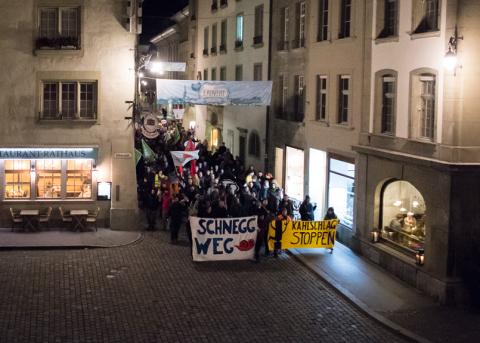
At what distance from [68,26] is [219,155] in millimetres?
13222

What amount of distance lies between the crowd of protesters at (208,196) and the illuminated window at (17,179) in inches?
170

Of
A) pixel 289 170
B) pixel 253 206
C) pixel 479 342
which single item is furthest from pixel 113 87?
pixel 479 342

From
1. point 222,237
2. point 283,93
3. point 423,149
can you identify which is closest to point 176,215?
point 222,237

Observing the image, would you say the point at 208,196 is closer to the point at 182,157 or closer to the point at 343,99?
the point at 182,157

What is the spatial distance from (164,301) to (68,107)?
1135 cm

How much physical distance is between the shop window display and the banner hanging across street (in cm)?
816

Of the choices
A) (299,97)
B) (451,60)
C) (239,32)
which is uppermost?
(239,32)

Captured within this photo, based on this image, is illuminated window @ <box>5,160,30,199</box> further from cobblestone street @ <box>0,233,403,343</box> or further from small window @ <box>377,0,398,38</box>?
small window @ <box>377,0,398,38</box>

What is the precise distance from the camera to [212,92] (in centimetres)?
3022

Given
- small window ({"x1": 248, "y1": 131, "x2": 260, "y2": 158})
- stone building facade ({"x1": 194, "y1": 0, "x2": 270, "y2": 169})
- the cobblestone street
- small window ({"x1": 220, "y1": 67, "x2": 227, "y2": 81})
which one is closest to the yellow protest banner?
the cobblestone street

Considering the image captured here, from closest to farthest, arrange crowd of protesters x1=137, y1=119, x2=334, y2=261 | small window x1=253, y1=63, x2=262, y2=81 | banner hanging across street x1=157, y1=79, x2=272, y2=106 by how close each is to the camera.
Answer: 1. crowd of protesters x1=137, y1=119, x2=334, y2=261
2. banner hanging across street x1=157, y1=79, x2=272, y2=106
3. small window x1=253, y1=63, x2=262, y2=81

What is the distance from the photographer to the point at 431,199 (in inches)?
824

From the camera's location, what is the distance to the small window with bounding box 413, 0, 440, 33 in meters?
21.2

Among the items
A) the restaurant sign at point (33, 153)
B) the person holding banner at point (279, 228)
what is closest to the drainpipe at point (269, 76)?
the restaurant sign at point (33, 153)
